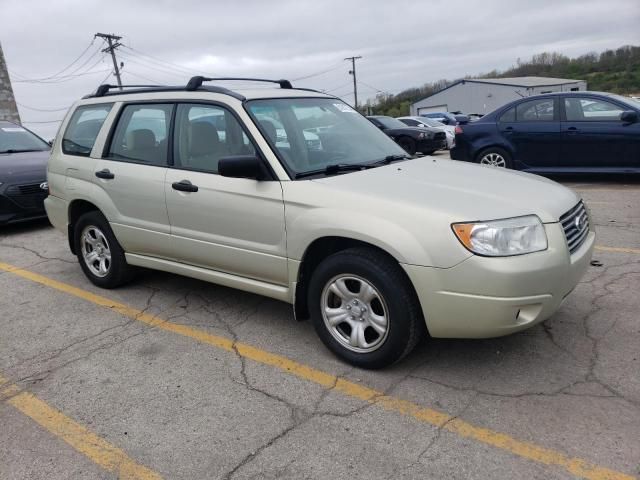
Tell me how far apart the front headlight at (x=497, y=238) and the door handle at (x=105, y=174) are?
306 cm

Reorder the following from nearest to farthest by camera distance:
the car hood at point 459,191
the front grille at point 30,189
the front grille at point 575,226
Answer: the car hood at point 459,191 → the front grille at point 575,226 → the front grille at point 30,189

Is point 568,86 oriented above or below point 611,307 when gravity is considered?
above

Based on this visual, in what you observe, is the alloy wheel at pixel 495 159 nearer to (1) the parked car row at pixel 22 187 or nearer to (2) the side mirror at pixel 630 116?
(2) the side mirror at pixel 630 116

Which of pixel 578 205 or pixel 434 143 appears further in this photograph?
pixel 434 143

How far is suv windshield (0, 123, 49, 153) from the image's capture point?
865cm

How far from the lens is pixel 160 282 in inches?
207

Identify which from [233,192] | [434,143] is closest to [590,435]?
[233,192]

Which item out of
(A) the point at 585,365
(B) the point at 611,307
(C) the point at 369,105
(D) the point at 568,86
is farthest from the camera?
(C) the point at 369,105

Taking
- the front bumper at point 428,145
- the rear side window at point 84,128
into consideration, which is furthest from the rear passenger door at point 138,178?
the front bumper at point 428,145

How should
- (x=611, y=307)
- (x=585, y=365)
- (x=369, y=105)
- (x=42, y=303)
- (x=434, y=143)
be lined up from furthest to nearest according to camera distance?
(x=369, y=105) < (x=434, y=143) < (x=42, y=303) < (x=611, y=307) < (x=585, y=365)

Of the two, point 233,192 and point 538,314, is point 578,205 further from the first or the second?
point 233,192

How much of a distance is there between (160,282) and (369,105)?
72.9 metres

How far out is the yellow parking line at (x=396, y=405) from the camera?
2.42 meters

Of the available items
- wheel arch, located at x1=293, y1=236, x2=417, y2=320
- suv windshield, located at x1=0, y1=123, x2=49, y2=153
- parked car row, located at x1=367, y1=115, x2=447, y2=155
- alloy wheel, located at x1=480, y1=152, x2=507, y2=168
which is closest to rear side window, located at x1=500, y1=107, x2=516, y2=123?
alloy wheel, located at x1=480, y1=152, x2=507, y2=168
